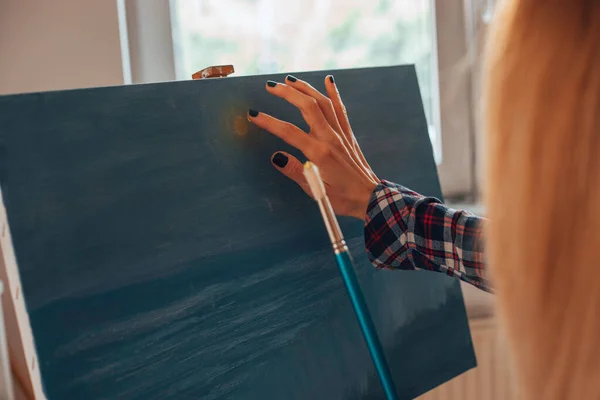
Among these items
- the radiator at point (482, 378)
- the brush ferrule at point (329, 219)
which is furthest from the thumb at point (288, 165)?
the radiator at point (482, 378)

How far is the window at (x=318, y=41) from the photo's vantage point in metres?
A: 1.37

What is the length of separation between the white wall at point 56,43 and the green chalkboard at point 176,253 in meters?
0.51

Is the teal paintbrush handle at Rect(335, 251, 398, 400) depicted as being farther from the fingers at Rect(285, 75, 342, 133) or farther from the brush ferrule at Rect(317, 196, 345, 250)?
the fingers at Rect(285, 75, 342, 133)

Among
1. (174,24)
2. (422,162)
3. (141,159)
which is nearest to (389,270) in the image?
(422,162)

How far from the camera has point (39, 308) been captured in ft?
1.81

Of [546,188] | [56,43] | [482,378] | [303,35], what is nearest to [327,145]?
Result: [546,188]

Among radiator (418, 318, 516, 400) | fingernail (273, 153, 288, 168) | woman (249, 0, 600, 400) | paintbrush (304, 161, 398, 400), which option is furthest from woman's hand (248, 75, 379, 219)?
radiator (418, 318, 516, 400)

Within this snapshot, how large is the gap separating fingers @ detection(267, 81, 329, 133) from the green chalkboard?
0.05 ft

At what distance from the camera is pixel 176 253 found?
648 millimetres

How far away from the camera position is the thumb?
0.75m

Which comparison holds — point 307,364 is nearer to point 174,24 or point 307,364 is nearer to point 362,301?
point 362,301

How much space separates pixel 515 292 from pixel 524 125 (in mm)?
127

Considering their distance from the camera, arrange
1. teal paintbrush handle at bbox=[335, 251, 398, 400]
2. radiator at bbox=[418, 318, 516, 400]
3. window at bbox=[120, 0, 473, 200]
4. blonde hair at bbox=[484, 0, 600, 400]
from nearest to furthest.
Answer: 1. blonde hair at bbox=[484, 0, 600, 400]
2. teal paintbrush handle at bbox=[335, 251, 398, 400]
3. window at bbox=[120, 0, 473, 200]
4. radiator at bbox=[418, 318, 516, 400]

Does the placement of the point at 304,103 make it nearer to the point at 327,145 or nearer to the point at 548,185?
the point at 327,145
